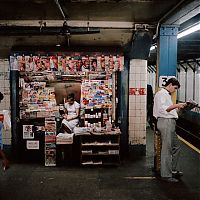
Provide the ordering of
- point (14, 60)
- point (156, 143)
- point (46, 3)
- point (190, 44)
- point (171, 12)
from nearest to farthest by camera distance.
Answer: point (46, 3)
point (171, 12)
point (156, 143)
point (14, 60)
point (190, 44)

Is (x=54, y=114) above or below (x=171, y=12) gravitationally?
below

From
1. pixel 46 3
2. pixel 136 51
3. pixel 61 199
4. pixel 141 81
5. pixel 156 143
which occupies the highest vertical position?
pixel 46 3

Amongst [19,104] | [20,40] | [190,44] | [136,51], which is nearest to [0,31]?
[20,40]

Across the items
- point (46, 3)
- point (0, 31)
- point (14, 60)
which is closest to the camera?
point (46, 3)

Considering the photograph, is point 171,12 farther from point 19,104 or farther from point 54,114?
point 19,104

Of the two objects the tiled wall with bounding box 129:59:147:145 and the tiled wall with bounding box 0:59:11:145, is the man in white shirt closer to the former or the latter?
the tiled wall with bounding box 129:59:147:145

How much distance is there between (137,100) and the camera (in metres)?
9.80

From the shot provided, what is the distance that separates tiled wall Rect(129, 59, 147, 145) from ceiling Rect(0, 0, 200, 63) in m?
0.99

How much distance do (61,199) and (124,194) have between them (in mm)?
1358

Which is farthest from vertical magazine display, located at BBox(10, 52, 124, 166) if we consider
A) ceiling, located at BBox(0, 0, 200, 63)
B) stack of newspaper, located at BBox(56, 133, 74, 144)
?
ceiling, located at BBox(0, 0, 200, 63)

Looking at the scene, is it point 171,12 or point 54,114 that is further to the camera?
point 54,114

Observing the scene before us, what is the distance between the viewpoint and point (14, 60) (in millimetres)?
A: 8812

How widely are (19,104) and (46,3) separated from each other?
413 cm

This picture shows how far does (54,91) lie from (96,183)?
384 cm
